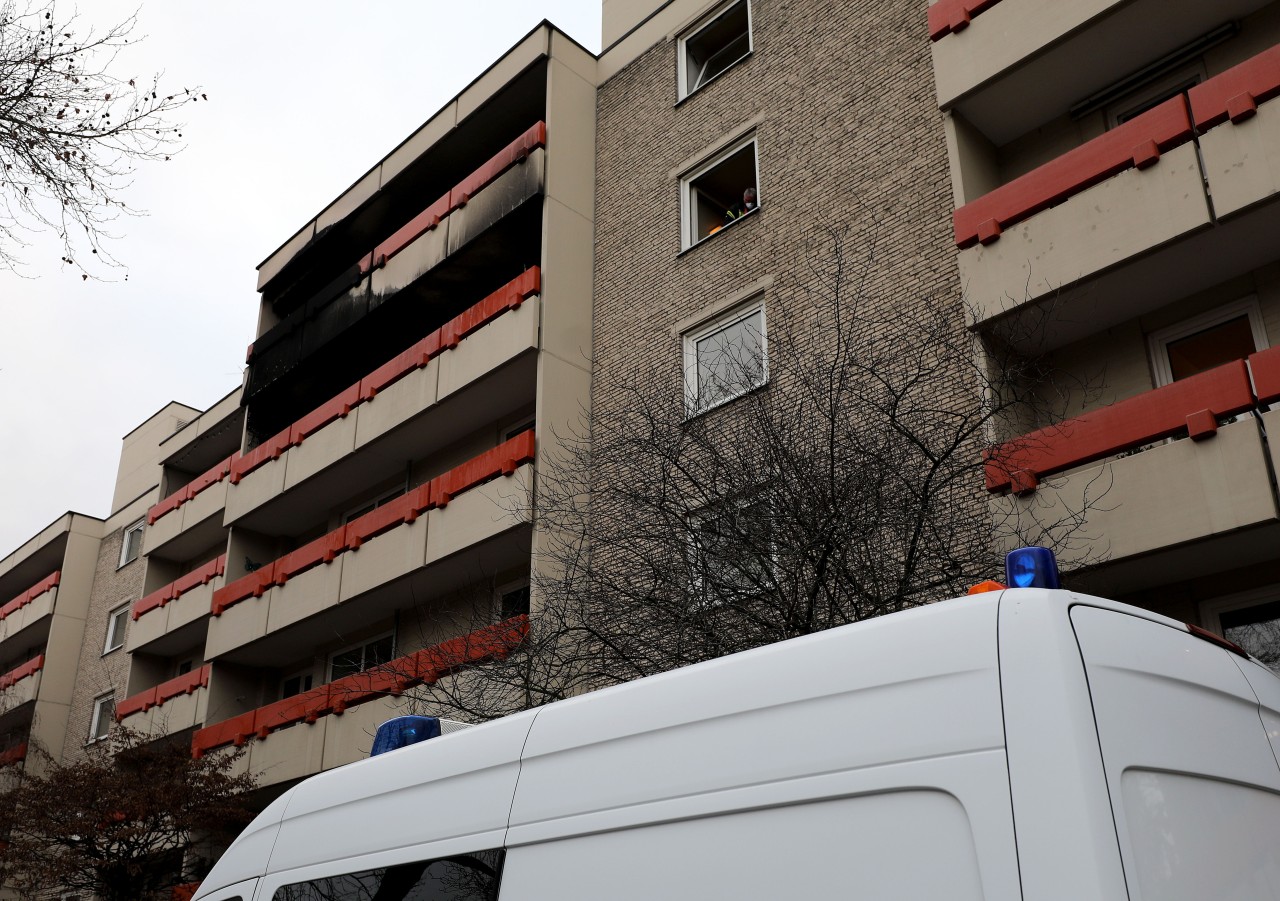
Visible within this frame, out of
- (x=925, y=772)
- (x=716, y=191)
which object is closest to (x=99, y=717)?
(x=716, y=191)

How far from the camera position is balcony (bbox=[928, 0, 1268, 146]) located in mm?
11703

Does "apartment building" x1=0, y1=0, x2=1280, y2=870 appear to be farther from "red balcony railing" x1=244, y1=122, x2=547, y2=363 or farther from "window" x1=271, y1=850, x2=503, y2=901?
"window" x1=271, y1=850, x2=503, y2=901

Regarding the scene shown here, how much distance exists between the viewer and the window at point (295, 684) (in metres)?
23.1

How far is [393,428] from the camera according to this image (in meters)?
19.7

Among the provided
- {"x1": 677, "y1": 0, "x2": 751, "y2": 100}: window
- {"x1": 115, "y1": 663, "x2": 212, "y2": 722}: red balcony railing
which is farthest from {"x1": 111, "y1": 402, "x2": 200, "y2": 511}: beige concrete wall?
{"x1": 677, "y1": 0, "x2": 751, "y2": 100}: window

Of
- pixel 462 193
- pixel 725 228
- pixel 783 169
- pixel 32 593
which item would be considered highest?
pixel 462 193

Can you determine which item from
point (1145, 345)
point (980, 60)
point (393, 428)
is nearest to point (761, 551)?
point (1145, 345)

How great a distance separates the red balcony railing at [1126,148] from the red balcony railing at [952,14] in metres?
2.27

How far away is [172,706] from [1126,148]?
21.3 metres

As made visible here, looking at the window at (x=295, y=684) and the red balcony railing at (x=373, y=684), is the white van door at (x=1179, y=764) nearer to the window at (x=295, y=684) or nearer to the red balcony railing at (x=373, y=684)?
the red balcony railing at (x=373, y=684)

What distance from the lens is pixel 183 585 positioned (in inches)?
1011

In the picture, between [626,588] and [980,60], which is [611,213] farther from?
[626,588]

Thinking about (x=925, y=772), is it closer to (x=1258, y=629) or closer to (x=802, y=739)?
(x=802, y=739)

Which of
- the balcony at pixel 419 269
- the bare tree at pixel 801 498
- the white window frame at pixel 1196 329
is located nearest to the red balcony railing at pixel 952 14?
the bare tree at pixel 801 498
